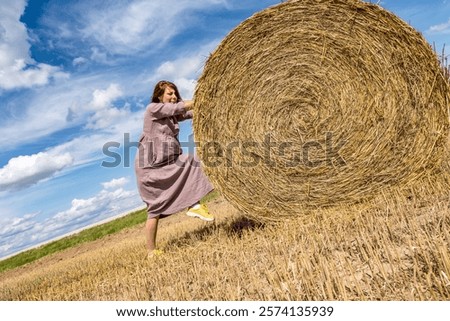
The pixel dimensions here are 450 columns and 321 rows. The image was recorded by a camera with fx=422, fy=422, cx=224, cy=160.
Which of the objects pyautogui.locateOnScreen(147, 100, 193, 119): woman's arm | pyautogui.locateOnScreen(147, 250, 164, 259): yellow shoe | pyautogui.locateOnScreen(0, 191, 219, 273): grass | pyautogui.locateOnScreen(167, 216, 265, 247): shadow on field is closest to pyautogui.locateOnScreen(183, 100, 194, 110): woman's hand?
pyautogui.locateOnScreen(147, 100, 193, 119): woman's arm

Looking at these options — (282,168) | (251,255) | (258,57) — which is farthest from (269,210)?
(258,57)

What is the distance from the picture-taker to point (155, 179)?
18.2 ft

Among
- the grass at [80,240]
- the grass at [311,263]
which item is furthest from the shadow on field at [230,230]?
the grass at [80,240]

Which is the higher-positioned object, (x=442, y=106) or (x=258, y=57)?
(x=258, y=57)

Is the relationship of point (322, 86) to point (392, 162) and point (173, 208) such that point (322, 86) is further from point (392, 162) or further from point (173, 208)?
point (173, 208)

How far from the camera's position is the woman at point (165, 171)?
5441 mm

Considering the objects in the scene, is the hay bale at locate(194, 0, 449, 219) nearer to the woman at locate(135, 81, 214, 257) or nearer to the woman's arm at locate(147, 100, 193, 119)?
the woman's arm at locate(147, 100, 193, 119)

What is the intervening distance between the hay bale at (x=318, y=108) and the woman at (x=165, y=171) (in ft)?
2.13

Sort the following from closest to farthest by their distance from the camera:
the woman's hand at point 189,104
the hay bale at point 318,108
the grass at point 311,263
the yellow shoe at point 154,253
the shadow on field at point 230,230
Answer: the grass at point 311,263 → the hay bale at point 318,108 → the woman's hand at point 189,104 → the shadow on field at point 230,230 → the yellow shoe at point 154,253

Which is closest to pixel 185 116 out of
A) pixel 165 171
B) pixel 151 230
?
pixel 165 171

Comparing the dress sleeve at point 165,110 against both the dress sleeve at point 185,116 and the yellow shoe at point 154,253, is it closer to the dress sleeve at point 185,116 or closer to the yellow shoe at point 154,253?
the dress sleeve at point 185,116
